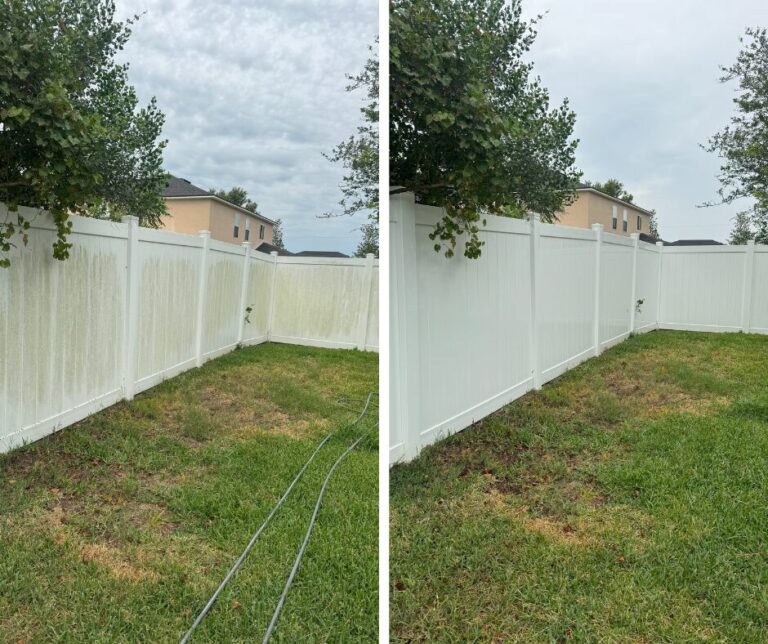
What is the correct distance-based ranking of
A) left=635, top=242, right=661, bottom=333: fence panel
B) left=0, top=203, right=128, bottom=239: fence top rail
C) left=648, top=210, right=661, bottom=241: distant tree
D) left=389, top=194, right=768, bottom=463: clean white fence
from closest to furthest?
left=0, top=203, right=128, bottom=239: fence top rail < left=648, top=210, right=661, bottom=241: distant tree < left=389, top=194, right=768, bottom=463: clean white fence < left=635, top=242, right=661, bottom=333: fence panel

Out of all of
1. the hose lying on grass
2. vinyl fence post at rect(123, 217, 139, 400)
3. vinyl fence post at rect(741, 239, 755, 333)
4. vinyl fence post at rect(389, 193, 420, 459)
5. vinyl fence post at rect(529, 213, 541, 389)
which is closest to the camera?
the hose lying on grass

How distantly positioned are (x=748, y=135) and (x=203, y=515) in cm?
167

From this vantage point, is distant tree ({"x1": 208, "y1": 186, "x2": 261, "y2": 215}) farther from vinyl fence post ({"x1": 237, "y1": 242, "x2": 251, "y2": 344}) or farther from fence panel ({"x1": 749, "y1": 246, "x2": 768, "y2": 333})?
fence panel ({"x1": 749, "y1": 246, "x2": 768, "y2": 333})

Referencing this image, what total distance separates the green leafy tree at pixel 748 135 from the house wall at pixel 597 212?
0.84 ft

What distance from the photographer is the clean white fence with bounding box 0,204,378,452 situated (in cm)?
135

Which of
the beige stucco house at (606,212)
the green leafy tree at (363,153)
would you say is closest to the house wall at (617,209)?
the beige stucco house at (606,212)

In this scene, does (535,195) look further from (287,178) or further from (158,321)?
(158,321)

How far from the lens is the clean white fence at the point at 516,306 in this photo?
1.92 meters

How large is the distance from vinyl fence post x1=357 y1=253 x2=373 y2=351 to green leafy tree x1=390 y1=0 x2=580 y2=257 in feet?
1.27

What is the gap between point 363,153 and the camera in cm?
123

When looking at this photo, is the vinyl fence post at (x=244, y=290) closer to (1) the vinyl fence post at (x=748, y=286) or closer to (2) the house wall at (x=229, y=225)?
(2) the house wall at (x=229, y=225)

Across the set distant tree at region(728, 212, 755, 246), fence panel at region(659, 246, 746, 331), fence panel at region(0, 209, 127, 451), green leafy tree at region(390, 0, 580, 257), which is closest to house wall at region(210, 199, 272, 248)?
fence panel at region(0, 209, 127, 451)

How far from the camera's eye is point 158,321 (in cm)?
155

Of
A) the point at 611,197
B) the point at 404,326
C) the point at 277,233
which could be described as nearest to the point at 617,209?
the point at 611,197
